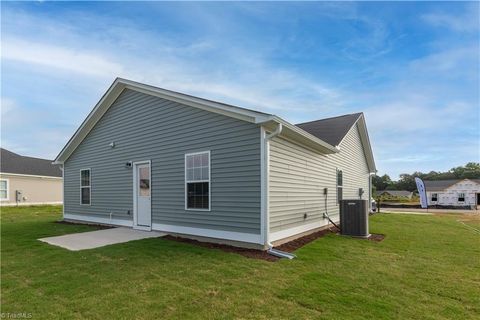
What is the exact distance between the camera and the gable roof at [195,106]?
238 inches

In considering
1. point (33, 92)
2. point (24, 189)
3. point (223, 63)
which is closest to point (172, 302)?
point (223, 63)

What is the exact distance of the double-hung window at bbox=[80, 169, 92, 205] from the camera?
11.0 meters

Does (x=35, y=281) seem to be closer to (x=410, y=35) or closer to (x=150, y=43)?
(x=150, y=43)

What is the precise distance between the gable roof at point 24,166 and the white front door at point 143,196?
59.6 ft

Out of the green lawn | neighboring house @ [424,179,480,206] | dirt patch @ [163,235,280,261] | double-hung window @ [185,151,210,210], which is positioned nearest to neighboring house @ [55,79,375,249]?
double-hung window @ [185,151,210,210]

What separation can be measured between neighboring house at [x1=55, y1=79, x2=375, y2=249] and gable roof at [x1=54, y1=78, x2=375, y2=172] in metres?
0.03

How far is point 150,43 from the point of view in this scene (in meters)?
11.0

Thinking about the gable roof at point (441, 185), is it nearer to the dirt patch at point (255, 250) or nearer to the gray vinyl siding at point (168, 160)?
the dirt patch at point (255, 250)

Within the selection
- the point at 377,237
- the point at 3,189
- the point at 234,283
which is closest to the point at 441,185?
the point at 377,237

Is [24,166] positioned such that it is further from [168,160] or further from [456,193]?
[456,193]

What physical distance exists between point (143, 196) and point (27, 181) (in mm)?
19115

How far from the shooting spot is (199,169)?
7.27m

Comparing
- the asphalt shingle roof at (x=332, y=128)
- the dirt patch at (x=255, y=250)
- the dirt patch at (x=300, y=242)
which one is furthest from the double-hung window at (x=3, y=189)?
the dirt patch at (x=300, y=242)

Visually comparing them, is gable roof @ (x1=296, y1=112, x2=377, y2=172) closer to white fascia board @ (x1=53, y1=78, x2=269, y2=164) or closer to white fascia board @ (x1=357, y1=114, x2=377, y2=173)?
white fascia board @ (x1=357, y1=114, x2=377, y2=173)
